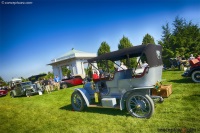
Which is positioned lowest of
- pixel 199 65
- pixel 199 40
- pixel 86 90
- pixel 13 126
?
pixel 13 126

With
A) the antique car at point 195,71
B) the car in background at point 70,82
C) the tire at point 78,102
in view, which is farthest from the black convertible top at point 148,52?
the car in background at point 70,82

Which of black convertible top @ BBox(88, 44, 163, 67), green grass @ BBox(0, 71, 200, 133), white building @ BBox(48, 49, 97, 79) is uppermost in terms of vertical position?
white building @ BBox(48, 49, 97, 79)

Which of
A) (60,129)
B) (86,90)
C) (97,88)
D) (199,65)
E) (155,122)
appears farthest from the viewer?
(199,65)

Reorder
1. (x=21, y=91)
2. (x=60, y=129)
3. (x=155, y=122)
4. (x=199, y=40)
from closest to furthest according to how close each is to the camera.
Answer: (x=155, y=122)
(x=60, y=129)
(x=21, y=91)
(x=199, y=40)

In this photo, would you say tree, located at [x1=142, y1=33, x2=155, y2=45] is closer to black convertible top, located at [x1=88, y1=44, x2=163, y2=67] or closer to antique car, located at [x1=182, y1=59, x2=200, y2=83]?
antique car, located at [x1=182, y1=59, x2=200, y2=83]

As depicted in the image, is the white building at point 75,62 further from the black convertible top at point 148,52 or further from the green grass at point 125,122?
the black convertible top at point 148,52

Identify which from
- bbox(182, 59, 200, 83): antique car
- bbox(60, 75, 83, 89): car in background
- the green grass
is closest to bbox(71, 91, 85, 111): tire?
the green grass

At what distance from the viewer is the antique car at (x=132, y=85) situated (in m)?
4.96

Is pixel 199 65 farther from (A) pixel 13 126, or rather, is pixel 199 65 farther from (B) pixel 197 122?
(A) pixel 13 126

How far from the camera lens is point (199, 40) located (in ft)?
79.5

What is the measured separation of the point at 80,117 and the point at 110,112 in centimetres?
119

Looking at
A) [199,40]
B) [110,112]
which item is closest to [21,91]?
[110,112]

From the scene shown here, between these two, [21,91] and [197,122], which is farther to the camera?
[21,91]

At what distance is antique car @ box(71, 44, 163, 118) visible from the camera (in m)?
4.96
